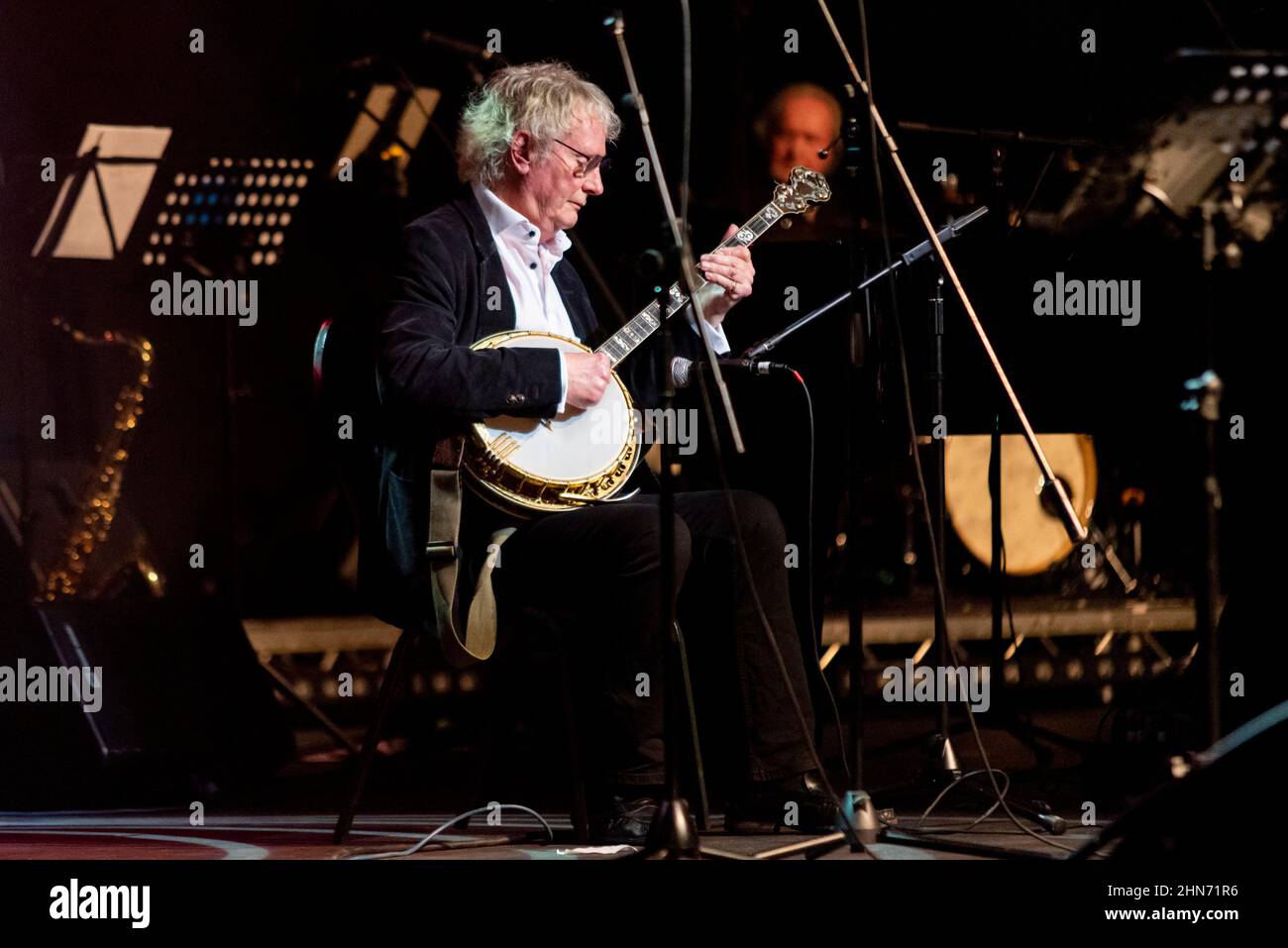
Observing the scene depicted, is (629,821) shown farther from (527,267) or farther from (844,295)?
(844,295)

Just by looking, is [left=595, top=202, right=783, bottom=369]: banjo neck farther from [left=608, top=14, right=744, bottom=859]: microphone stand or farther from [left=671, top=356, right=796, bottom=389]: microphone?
[left=608, top=14, right=744, bottom=859]: microphone stand

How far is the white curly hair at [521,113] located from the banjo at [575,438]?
0.39 meters

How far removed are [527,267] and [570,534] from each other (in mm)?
638

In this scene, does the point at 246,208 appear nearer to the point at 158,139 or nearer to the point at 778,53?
the point at 158,139

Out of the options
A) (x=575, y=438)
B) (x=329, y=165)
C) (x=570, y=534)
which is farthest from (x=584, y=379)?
(x=329, y=165)

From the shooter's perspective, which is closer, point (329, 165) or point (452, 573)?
point (452, 573)

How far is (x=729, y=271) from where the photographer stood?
2.92m

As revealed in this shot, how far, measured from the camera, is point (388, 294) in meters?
2.87

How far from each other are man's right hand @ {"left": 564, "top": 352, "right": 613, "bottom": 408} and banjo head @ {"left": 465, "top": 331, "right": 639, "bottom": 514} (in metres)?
0.06

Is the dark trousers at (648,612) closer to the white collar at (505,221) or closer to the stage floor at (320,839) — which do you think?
the stage floor at (320,839)
